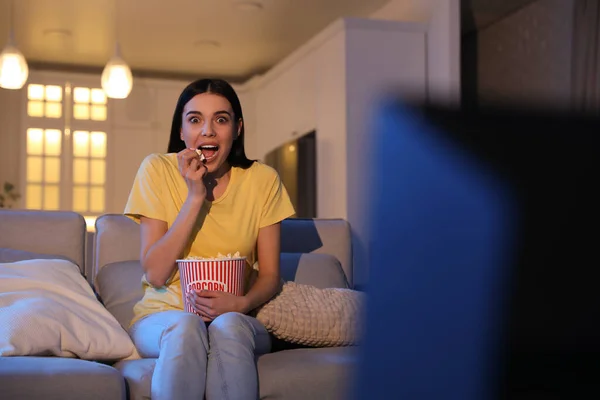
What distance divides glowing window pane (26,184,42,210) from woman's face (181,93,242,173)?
227 inches

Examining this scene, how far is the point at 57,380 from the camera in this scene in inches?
68.6

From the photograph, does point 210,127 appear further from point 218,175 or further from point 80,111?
point 80,111

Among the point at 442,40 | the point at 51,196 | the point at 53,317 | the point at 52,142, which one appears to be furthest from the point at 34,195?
the point at 53,317

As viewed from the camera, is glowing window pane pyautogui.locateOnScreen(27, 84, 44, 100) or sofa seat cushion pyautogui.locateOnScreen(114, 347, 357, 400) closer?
sofa seat cushion pyautogui.locateOnScreen(114, 347, 357, 400)

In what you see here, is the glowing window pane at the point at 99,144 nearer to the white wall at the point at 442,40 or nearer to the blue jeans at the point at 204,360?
the white wall at the point at 442,40

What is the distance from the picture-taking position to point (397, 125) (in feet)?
1.19

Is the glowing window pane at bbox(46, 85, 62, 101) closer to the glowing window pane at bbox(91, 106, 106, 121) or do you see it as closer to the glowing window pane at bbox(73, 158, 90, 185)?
the glowing window pane at bbox(91, 106, 106, 121)

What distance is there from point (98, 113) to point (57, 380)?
6474 mm

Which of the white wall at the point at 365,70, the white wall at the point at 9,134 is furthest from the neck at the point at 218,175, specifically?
the white wall at the point at 9,134

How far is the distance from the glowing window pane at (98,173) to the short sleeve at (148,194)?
19.2 feet

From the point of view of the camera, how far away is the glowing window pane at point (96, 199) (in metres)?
7.84

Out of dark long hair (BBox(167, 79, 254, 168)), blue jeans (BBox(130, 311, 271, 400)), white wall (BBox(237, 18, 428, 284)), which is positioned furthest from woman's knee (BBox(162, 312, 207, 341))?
white wall (BBox(237, 18, 428, 284))

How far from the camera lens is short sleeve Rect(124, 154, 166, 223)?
84.2 inches

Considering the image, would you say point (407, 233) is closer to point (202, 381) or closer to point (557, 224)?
point (557, 224)
